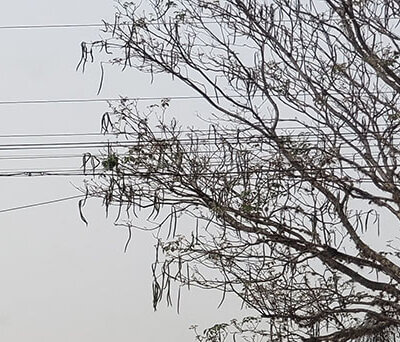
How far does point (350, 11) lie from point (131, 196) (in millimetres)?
1872

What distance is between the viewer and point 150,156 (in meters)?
6.08

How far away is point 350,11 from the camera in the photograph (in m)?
6.10

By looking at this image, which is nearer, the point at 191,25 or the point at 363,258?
the point at 363,258

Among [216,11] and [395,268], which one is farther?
[216,11]

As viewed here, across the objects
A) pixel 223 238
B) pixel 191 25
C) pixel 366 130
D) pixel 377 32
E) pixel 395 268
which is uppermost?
pixel 191 25

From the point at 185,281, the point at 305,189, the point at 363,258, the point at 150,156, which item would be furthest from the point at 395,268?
the point at 150,156

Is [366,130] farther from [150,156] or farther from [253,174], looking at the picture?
[150,156]

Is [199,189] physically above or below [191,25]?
below

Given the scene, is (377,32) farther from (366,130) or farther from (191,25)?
(191,25)

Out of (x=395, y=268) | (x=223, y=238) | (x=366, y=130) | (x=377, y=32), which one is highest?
(x=377, y=32)

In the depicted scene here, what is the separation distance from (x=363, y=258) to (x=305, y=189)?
589 mm

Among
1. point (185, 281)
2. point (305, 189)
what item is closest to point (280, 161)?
point (305, 189)

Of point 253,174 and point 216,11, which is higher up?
point 216,11

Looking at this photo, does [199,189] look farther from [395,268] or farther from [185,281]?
[395,268]
